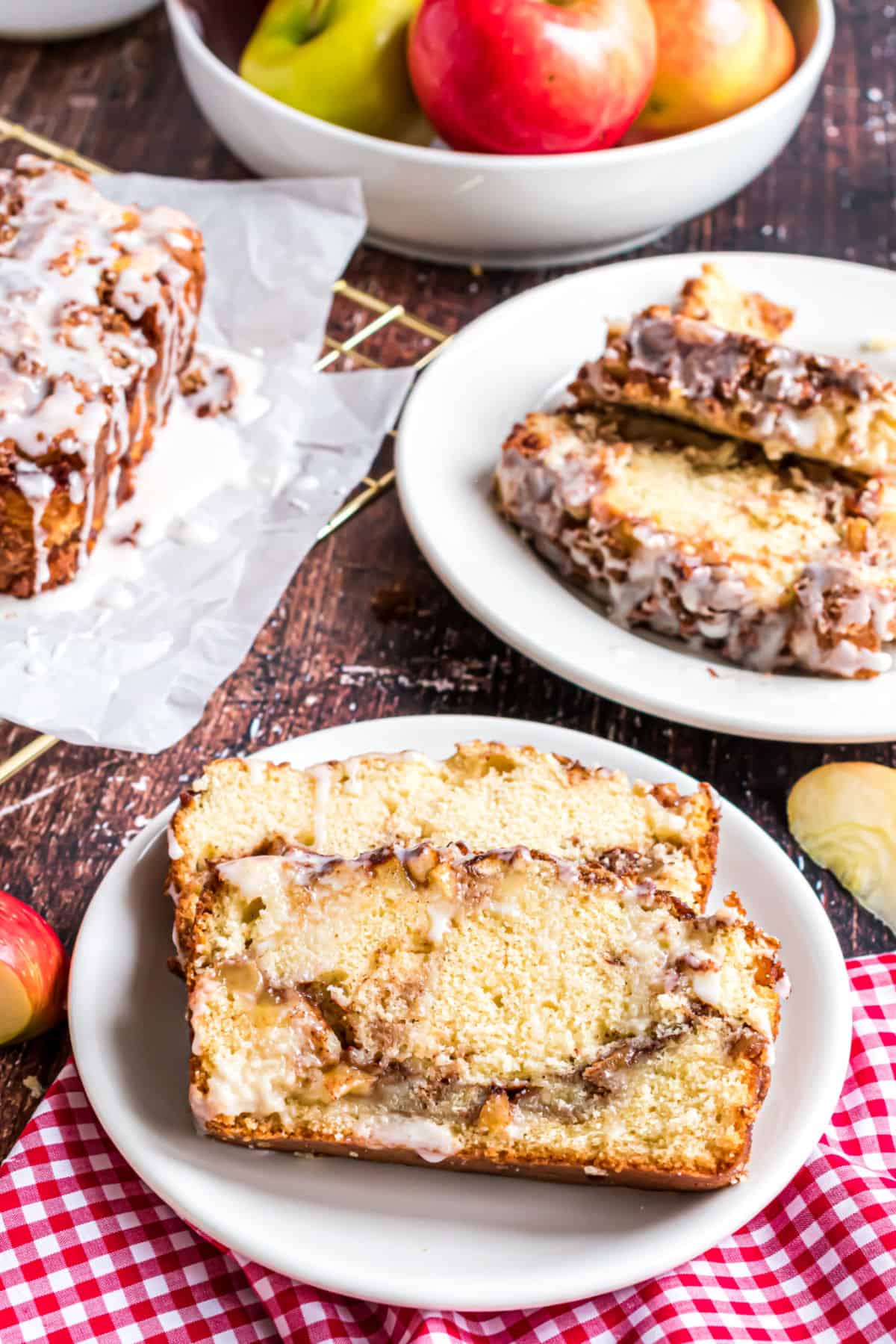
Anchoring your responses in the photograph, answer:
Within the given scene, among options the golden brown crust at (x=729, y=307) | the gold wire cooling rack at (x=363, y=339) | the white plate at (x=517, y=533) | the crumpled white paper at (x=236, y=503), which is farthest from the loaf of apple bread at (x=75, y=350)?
the golden brown crust at (x=729, y=307)

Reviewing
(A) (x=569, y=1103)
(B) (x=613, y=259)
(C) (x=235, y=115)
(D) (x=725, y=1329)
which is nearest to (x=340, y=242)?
(C) (x=235, y=115)

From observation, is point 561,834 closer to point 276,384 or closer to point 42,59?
point 276,384

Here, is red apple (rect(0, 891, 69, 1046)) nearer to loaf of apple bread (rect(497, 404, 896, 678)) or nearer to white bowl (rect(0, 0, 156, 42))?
loaf of apple bread (rect(497, 404, 896, 678))

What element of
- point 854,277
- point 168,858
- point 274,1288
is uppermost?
point 854,277

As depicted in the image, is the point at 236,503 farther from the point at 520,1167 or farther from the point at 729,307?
the point at 520,1167

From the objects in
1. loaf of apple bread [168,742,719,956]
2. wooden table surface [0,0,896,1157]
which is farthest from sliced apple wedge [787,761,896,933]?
loaf of apple bread [168,742,719,956]
